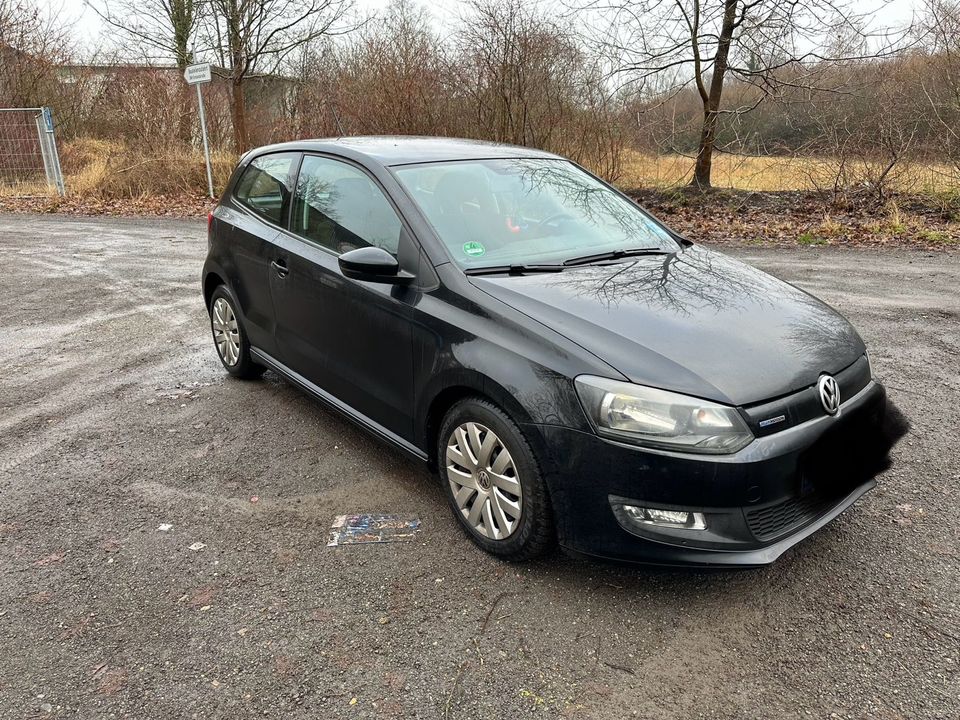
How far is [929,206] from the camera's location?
11195 mm

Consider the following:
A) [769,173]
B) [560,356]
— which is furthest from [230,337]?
[769,173]

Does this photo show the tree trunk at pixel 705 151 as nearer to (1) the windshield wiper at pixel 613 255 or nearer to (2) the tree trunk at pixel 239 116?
(1) the windshield wiper at pixel 613 255

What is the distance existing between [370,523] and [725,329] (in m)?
1.77

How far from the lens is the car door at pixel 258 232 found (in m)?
4.37

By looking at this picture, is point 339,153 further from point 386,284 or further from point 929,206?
point 929,206

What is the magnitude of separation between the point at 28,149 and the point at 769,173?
16155 millimetres

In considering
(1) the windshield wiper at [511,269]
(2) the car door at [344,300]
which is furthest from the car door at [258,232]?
(1) the windshield wiper at [511,269]

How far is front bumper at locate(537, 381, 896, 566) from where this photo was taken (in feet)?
8.00

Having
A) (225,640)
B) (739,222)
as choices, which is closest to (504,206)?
(225,640)

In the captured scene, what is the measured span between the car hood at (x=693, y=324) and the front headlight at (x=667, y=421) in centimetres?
5

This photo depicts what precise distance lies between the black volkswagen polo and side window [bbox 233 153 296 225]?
45 mm

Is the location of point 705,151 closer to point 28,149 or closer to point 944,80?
point 944,80

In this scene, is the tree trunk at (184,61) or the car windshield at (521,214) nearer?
the car windshield at (521,214)

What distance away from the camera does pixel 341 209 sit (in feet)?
12.6
